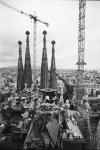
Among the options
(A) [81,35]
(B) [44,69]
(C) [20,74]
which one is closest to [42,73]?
(B) [44,69]

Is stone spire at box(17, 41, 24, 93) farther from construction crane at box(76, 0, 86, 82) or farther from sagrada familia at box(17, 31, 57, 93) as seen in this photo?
construction crane at box(76, 0, 86, 82)

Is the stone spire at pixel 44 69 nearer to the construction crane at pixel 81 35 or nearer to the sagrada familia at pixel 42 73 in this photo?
the sagrada familia at pixel 42 73

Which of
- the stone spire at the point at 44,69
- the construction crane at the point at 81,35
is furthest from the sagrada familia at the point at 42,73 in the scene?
the construction crane at the point at 81,35

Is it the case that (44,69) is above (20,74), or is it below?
above

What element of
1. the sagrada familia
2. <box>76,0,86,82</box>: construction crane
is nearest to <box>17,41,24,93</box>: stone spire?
the sagrada familia

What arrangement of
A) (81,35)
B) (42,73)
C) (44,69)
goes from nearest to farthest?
(81,35)
(44,69)
(42,73)

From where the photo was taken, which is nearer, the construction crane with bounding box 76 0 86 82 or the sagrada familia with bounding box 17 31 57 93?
the construction crane with bounding box 76 0 86 82

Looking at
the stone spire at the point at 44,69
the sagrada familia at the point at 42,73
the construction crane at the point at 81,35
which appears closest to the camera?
the construction crane at the point at 81,35

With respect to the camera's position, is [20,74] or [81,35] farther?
[20,74]

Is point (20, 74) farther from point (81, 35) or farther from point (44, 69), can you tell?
point (81, 35)

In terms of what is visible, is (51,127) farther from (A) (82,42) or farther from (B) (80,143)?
(A) (82,42)

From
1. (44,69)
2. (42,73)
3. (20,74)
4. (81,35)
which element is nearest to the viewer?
(81,35)
